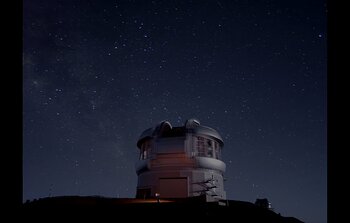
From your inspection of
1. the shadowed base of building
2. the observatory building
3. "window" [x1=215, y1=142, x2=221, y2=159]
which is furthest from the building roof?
the shadowed base of building

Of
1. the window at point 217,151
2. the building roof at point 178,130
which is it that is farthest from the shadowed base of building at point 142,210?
the window at point 217,151

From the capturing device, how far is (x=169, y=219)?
8578 mm

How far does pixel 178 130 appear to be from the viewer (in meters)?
21.7

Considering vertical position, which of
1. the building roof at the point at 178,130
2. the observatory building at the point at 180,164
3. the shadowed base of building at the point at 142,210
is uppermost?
the building roof at the point at 178,130

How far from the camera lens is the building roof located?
21.3 metres

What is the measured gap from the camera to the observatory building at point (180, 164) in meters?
20.2

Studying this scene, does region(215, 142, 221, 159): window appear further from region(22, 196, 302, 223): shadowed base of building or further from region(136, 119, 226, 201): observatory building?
region(22, 196, 302, 223): shadowed base of building

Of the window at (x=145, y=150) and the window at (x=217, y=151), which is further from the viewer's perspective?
the window at (x=217, y=151)

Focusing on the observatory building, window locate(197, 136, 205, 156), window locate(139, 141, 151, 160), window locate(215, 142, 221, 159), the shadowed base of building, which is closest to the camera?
the shadowed base of building

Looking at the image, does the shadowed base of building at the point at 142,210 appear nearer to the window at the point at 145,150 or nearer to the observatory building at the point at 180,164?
the observatory building at the point at 180,164

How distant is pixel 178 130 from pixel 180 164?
8.68ft

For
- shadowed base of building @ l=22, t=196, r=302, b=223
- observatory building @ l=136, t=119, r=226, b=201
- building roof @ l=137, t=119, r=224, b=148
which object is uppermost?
building roof @ l=137, t=119, r=224, b=148

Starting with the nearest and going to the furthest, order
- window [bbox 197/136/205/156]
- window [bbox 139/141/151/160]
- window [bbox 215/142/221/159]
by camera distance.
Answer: window [bbox 197/136/205/156], window [bbox 139/141/151/160], window [bbox 215/142/221/159]
